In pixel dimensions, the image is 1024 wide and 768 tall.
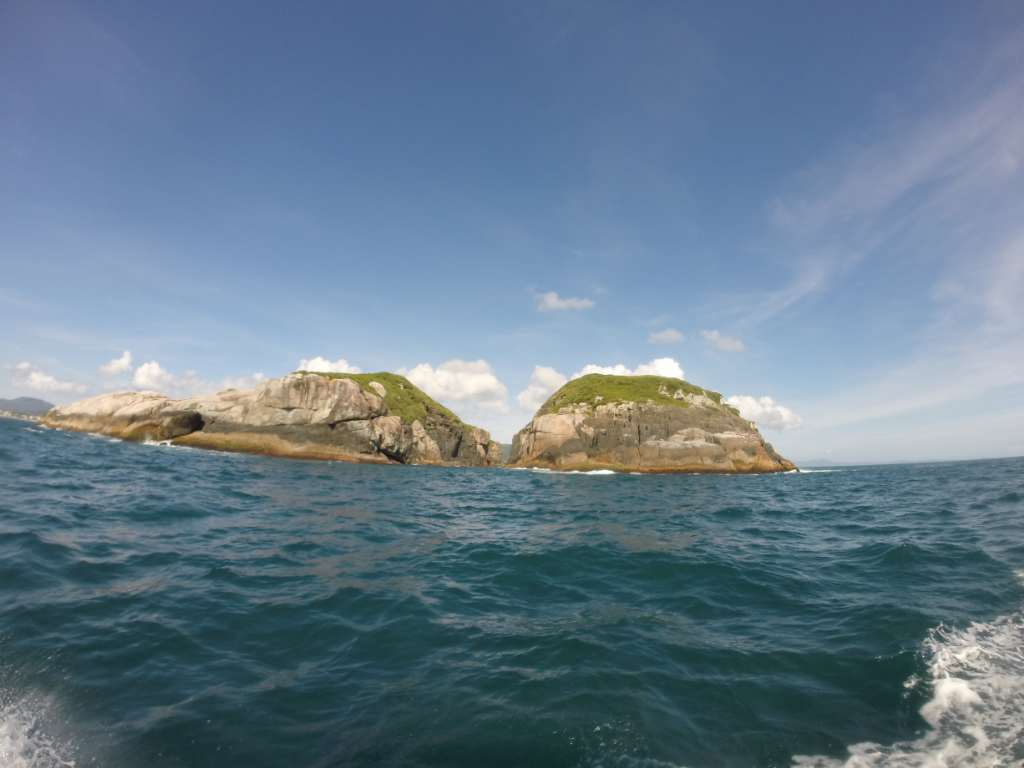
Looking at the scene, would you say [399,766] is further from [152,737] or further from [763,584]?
[763,584]

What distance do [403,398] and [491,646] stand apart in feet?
260

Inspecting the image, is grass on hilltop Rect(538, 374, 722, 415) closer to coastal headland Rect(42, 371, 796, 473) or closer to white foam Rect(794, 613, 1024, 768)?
coastal headland Rect(42, 371, 796, 473)

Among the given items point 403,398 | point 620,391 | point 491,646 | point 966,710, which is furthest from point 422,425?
point 966,710

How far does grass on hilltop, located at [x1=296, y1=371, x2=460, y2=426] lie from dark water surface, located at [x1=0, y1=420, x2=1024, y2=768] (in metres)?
64.1

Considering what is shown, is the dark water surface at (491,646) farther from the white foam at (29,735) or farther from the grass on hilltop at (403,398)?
the grass on hilltop at (403,398)

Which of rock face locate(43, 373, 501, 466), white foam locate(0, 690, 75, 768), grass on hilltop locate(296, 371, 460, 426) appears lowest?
white foam locate(0, 690, 75, 768)

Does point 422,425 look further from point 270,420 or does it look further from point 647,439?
point 647,439

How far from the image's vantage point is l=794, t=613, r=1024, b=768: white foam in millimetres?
4812

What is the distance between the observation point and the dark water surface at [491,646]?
494cm

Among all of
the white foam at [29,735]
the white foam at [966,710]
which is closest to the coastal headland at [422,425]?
the white foam at [29,735]

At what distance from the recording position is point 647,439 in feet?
239

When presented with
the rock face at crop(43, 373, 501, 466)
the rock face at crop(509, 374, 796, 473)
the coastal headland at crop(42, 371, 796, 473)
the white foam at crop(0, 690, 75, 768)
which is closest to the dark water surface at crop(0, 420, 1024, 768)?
the white foam at crop(0, 690, 75, 768)

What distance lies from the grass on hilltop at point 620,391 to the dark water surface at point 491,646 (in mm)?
68504

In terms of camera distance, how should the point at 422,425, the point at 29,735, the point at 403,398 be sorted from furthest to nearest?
the point at 403,398 → the point at 422,425 → the point at 29,735
